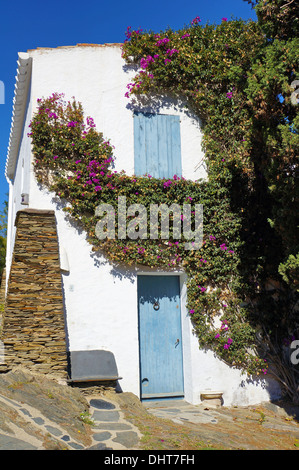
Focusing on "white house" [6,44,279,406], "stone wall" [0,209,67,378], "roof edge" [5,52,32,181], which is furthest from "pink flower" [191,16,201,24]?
"stone wall" [0,209,67,378]

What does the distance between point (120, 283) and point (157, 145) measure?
2.93 meters

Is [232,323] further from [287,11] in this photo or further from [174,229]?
[287,11]

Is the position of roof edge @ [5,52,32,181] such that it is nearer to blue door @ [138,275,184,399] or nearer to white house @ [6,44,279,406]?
white house @ [6,44,279,406]

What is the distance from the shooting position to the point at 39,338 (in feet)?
20.5

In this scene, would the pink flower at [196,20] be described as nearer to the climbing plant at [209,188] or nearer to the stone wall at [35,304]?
the climbing plant at [209,188]

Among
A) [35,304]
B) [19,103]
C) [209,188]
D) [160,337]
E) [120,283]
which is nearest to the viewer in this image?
[35,304]

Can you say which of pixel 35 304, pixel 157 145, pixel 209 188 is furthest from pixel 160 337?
pixel 157 145

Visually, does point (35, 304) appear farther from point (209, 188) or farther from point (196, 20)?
point (196, 20)

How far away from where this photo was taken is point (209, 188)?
320 inches

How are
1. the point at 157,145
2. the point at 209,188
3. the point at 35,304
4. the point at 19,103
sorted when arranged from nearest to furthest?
the point at 35,304 < the point at 209,188 < the point at 157,145 < the point at 19,103

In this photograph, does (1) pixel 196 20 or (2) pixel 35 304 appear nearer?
(2) pixel 35 304

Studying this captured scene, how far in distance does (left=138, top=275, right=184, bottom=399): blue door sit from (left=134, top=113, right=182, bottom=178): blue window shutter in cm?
217
